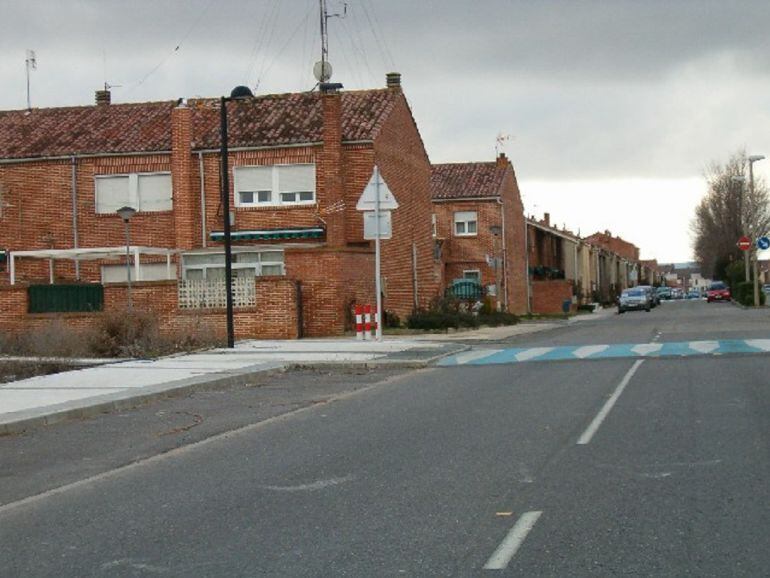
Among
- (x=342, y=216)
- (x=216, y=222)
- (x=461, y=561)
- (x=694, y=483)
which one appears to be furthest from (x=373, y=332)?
(x=461, y=561)

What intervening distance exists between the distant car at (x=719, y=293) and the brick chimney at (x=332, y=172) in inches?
2077

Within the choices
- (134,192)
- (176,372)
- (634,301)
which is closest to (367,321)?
(176,372)

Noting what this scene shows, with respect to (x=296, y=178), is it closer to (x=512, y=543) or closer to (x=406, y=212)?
(x=406, y=212)

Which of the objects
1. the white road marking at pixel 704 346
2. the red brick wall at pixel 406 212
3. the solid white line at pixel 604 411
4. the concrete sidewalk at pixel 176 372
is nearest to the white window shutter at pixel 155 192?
the red brick wall at pixel 406 212

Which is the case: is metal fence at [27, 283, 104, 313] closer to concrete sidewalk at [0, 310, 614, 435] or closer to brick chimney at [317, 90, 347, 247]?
concrete sidewalk at [0, 310, 614, 435]

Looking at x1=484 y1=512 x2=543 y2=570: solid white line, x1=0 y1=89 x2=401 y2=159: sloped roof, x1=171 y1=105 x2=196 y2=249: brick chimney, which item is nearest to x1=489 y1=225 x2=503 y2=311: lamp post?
x1=0 y1=89 x2=401 y2=159: sloped roof

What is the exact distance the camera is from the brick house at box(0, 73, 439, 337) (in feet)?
125

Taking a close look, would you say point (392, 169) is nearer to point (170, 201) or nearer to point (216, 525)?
point (170, 201)

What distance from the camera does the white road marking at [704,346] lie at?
23.0m

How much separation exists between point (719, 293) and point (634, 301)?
709 inches

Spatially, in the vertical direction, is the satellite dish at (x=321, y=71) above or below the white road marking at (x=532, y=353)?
above

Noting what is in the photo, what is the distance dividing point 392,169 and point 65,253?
12008 mm

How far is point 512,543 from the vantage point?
6984mm

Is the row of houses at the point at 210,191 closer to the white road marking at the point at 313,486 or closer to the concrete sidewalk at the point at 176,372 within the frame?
the concrete sidewalk at the point at 176,372
